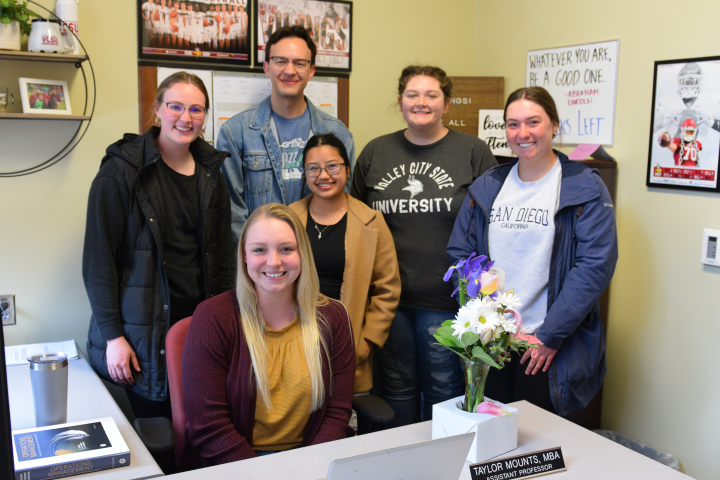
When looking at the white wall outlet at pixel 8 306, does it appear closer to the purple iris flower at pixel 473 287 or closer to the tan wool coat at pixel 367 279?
the tan wool coat at pixel 367 279

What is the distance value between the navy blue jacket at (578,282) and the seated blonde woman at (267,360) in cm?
68

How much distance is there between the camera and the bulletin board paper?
8.64 ft

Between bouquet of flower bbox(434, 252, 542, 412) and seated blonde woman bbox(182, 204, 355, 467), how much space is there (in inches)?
17.2

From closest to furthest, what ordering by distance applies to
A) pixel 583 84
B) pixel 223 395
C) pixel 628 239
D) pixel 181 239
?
pixel 223 395, pixel 181 239, pixel 628 239, pixel 583 84

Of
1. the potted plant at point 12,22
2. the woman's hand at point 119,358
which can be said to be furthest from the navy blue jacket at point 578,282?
the potted plant at point 12,22

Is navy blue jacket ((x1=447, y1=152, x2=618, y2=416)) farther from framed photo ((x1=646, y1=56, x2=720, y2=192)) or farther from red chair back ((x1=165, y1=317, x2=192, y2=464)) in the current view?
red chair back ((x1=165, y1=317, x2=192, y2=464))

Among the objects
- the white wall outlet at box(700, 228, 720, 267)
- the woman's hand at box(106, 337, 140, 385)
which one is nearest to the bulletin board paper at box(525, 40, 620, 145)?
the white wall outlet at box(700, 228, 720, 267)

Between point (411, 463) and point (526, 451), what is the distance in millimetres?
480

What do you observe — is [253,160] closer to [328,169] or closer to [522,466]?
[328,169]

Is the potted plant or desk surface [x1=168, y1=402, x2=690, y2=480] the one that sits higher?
the potted plant

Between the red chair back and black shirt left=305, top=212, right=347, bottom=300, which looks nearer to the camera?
the red chair back

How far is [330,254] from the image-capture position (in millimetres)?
2225

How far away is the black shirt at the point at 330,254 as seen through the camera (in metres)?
2.22

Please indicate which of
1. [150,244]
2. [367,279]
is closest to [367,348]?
[367,279]
